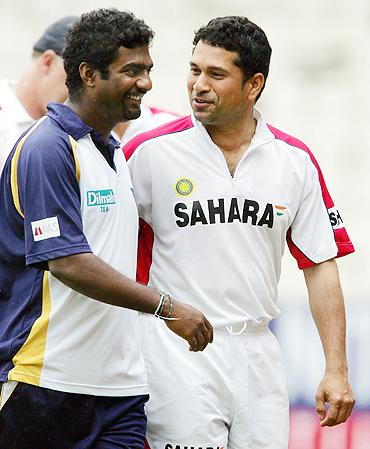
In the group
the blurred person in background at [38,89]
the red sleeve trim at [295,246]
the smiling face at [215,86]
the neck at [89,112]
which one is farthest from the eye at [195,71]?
the blurred person in background at [38,89]

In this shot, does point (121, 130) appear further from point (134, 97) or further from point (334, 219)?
point (134, 97)

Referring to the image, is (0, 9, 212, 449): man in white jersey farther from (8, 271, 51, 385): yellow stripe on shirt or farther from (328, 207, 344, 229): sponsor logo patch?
(328, 207, 344, 229): sponsor logo patch

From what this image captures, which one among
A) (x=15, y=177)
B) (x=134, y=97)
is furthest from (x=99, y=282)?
(x=134, y=97)

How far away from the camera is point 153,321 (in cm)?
550

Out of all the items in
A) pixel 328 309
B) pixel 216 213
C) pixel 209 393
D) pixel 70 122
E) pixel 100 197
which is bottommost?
pixel 209 393

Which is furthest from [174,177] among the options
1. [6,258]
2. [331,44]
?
[331,44]

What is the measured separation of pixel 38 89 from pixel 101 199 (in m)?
2.46

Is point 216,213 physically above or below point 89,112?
below

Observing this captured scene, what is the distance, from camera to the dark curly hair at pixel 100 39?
197 inches

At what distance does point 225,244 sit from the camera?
18.0ft

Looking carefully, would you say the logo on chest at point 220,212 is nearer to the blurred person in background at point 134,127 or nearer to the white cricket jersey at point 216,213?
the white cricket jersey at point 216,213

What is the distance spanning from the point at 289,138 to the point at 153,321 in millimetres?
947

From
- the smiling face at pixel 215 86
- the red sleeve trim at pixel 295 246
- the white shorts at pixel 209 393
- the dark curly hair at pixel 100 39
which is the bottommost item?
the white shorts at pixel 209 393

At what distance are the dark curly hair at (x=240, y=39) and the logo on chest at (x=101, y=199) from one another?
0.93 meters
